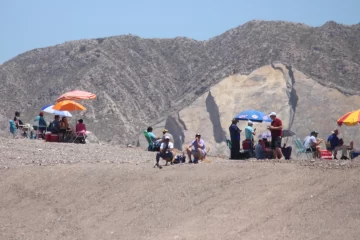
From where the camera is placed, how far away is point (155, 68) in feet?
172

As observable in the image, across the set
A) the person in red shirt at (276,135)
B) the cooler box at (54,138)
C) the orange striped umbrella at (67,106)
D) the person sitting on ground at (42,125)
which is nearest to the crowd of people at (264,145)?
the person in red shirt at (276,135)

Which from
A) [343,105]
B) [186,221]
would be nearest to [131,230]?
[186,221]

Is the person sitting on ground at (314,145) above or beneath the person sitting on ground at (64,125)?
beneath

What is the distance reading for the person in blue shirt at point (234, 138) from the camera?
1950 centimetres

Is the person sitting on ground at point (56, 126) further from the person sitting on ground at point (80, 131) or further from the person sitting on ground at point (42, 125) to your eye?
the person sitting on ground at point (42, 125)

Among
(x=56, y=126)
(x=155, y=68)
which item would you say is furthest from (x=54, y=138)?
(x=155, y=68)

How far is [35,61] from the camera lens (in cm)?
5409

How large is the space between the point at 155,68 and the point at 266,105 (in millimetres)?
16888

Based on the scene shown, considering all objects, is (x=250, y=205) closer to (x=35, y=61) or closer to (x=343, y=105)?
(x=343, y=105)

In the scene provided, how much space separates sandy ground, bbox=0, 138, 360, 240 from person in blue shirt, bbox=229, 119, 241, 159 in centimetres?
292

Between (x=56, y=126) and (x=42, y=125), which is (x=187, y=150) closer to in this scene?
(x=56, y=126)

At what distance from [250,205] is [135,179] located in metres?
3.84

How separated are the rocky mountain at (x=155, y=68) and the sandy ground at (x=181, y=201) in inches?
807

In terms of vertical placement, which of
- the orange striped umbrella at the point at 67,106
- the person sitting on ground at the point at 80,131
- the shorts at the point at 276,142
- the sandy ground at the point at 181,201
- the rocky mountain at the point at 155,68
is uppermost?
the rocky mountain at the point at 155,68
